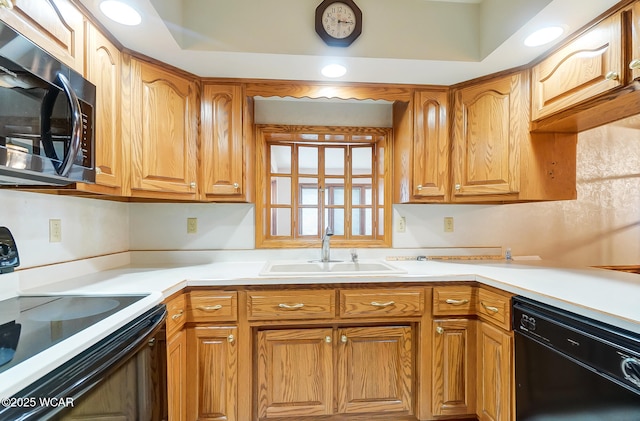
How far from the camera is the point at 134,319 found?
0.97 metres

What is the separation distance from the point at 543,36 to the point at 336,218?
5.32 ft

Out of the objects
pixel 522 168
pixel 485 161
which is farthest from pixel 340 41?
pixel 522 168

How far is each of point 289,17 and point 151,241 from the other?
5.48ft

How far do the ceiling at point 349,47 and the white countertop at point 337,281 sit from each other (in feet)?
3.86

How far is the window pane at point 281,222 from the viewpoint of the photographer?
2.28m

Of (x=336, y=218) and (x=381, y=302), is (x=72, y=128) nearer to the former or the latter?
(x=381, y=302)

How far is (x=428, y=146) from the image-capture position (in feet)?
6.13

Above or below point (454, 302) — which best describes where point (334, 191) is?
above

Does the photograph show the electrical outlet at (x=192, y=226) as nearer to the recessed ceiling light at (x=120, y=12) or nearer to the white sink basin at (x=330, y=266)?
the white sink basin at (x=330, y=266)

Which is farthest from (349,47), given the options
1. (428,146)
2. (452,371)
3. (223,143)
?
(452,371)

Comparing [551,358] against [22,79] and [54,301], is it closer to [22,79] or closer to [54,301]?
[54,301]

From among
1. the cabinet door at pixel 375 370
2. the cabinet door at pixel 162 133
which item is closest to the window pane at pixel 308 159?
the cabinet door at pixel 162 133

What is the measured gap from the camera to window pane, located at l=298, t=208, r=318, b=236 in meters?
2.26

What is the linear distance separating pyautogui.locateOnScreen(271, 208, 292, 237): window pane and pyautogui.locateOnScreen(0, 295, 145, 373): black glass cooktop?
1.22m
